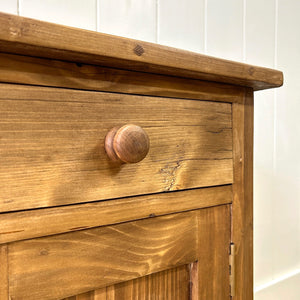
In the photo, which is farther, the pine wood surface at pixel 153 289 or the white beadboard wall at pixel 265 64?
the white beadboard wall at pixel 265 64

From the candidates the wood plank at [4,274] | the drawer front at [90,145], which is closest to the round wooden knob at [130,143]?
the drawer front at [90,145]

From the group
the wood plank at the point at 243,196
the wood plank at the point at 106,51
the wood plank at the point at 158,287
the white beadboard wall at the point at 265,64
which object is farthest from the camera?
Result: the white beadboard wall at the point at 265,64

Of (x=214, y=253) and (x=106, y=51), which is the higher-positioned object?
(x=106, y=51)

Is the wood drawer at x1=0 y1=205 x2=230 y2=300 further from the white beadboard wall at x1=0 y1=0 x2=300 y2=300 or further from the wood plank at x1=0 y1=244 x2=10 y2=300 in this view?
the white beadboard wall at x1=0 y1=0 x2=300 y2=300

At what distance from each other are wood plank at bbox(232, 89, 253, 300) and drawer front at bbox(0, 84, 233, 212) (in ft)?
0.15

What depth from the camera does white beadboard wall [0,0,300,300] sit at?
2.94 ft

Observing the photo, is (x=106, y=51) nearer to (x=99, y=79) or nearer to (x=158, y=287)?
(x=99, y=79)

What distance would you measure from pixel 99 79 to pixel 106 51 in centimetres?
4

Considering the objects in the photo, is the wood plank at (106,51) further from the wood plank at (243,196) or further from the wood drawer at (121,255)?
the wood drawer at (121,255)

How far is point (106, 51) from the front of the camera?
354 millimetres

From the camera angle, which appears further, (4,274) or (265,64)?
(265,64)

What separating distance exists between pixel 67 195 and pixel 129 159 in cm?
8

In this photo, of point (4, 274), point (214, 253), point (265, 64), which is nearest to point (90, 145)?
point (4, 274)

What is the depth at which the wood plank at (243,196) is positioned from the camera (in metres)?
0.53
